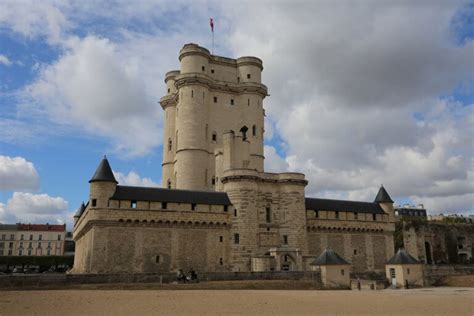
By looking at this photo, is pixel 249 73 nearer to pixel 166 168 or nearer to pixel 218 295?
pixel 166 168

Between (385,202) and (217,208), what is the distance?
2022cm

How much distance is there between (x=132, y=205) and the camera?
34875 millimetres

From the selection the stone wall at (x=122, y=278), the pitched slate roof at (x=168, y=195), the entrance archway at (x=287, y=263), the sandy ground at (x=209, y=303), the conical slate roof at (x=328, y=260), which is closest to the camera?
the sandy ground at (x=209, y=303)

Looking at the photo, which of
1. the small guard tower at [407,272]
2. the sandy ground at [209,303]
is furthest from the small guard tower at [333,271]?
the sandy ground at [209,303]

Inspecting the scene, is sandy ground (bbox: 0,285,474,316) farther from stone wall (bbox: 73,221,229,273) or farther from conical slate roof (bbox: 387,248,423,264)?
conical slate roof (bbox: 387,248,423,264)

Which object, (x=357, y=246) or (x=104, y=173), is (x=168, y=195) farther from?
(x=357, y=246)

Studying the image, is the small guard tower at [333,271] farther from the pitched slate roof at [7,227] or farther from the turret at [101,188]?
the pitched slate roof at [7,227]

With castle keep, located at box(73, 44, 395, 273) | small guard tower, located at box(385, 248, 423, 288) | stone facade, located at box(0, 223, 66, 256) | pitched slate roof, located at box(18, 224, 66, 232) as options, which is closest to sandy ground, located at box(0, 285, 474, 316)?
small guard tower, located at box(385, 248, 423, 288)

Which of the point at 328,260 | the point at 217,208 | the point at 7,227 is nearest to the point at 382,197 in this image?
the point at 328,260

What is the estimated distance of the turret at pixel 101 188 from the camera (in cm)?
3391

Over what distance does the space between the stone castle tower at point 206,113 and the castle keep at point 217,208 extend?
11 centimetres

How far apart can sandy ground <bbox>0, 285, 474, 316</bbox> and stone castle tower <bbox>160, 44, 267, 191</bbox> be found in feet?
64.8

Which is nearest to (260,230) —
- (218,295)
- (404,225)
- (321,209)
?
(321,209)

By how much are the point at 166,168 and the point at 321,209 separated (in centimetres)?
1879
